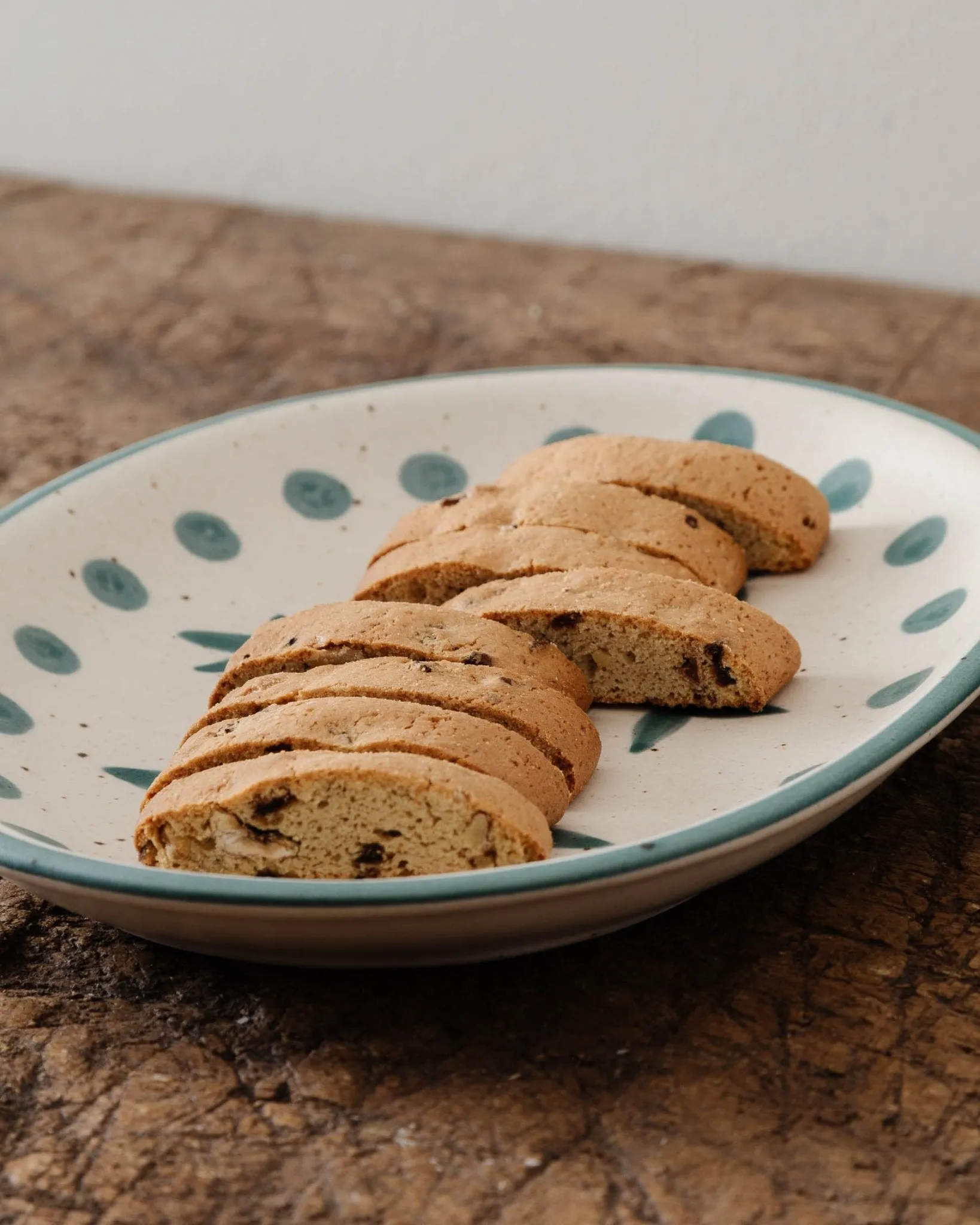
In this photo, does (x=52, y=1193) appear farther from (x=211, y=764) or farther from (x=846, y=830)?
(x=846, y=830)

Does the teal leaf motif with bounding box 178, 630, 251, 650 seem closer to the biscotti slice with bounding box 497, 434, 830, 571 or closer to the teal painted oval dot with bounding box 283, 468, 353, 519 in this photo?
the teal painted oval dot with bounding box 283, 468, 353, 519

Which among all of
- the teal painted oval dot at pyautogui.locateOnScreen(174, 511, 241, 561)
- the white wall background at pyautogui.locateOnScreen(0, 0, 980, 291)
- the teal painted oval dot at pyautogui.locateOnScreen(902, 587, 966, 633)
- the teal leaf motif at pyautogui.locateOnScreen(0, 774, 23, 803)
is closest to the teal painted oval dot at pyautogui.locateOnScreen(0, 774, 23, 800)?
the teal leaf motif at pyautogui.locateOnScreen(0, 774, 23, 803)

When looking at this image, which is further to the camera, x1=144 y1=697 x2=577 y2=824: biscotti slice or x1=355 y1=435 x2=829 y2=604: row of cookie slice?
x1=355 y1=435 x2=829 y2=604: row of cookie slice

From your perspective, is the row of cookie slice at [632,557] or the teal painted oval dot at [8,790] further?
the row of cookie slice at [632,557]

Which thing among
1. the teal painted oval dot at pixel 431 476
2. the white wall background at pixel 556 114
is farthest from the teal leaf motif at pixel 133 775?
the white wall background at pixel 556 114

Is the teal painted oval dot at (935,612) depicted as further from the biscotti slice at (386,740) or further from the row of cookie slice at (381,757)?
the biscotti slice at (386,740)

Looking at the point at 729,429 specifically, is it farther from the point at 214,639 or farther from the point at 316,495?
the point at 214,639

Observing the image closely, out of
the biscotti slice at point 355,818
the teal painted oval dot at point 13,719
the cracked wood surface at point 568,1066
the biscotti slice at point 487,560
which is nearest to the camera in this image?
the cracked wood surface at point 568,1066

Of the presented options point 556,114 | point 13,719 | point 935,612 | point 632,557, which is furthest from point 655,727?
point 556,114
